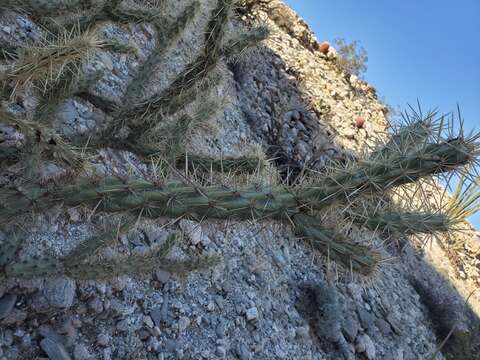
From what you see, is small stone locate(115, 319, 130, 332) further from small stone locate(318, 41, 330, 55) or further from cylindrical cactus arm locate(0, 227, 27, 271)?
small stone locate(318, 41, 330, 55)

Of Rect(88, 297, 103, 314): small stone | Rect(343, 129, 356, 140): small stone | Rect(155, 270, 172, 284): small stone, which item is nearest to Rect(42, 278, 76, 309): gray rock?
Rect(88, 297, 103, 314): small stone

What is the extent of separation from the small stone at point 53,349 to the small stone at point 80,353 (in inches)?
3.2

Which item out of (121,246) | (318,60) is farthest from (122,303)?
(318,60)

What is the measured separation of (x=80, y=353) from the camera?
2555 mm

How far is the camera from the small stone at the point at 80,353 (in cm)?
254

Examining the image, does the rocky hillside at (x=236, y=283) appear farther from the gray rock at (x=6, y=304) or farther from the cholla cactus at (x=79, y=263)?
the cholla cactus at (x=79, y=263)

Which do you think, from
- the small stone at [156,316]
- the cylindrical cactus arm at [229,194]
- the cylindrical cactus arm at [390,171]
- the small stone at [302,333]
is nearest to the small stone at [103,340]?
the small stone at [156,316]

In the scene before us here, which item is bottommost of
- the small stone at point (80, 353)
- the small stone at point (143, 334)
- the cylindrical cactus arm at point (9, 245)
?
the small stone at point (80, 353)

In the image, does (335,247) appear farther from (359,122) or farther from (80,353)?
(359,122)

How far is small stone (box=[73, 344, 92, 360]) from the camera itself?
100.0 inches

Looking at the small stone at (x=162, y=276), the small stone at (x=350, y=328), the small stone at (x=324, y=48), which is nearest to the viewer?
the small stone at (x=162, y=276)

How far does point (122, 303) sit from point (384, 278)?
3.92 metres

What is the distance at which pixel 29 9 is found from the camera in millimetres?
2514

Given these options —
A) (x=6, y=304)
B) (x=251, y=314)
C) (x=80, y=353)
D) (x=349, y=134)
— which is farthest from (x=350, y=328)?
(x=349, y=134)
